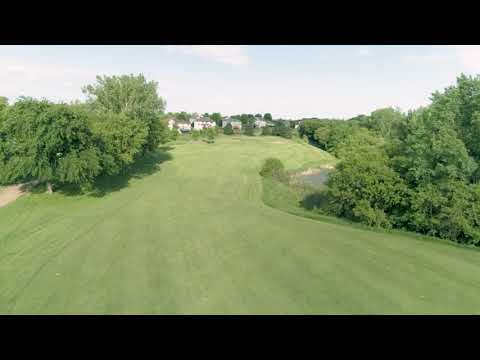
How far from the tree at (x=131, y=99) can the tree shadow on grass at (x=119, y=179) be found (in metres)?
2.85

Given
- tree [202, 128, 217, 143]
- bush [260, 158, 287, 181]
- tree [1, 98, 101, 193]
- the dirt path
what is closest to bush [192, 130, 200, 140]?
tree [202, 128, 217, 143]

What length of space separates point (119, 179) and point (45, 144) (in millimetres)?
10748

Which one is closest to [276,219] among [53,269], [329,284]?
[329,284]

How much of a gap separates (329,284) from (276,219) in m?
9.17

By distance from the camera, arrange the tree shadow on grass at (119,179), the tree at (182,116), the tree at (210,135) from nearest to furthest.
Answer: the tree shadow on grass at (119,179) → the tree at (210,135) → the tree at (182,116)

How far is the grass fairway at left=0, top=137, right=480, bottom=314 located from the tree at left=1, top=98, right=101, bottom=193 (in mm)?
2364

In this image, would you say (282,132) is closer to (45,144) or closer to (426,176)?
(426,176)

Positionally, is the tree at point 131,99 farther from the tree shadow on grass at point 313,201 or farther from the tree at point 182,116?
the tree at point 182,116

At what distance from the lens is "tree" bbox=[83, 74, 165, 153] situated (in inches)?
1567

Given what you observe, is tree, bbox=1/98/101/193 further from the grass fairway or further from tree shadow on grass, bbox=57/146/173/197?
the grass fairway

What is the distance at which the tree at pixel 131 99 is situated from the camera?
39.8 metres

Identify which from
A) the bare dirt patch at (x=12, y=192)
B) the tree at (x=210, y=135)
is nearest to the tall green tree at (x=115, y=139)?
the bare dirt patch at (x=12, y=192)
